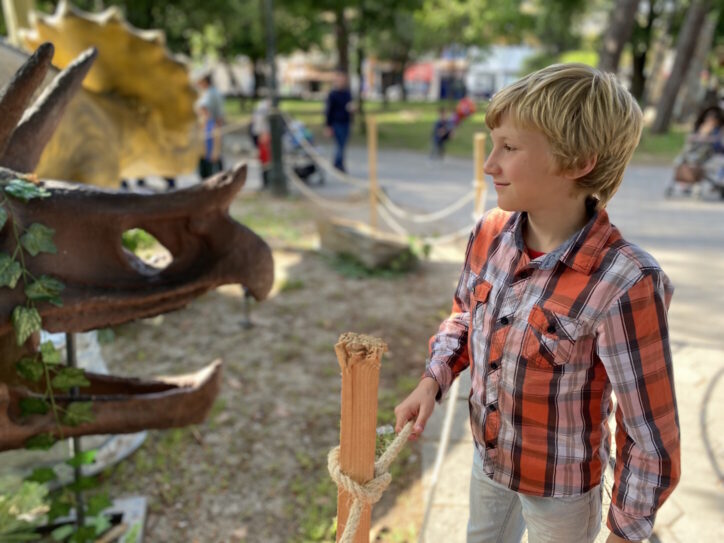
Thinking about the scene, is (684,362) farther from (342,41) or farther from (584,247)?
(342,41)

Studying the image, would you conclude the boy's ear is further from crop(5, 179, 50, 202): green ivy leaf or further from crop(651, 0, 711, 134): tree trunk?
crop(651, 0, 711, 134): tree trunk

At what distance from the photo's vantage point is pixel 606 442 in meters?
1.64

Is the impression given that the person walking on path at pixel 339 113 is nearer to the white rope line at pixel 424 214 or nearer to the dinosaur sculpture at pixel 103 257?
the white rope line at pixel 424 214

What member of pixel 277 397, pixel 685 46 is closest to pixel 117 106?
pixel 277 397

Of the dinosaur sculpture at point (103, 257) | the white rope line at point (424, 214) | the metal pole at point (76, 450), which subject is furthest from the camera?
the white rope line at point (424, 214)

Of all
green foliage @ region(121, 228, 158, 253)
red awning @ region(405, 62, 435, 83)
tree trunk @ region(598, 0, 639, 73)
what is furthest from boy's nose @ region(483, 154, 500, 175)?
red awning @ region(405, 62, 435, 83)

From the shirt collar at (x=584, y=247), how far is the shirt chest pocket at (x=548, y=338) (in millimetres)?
110

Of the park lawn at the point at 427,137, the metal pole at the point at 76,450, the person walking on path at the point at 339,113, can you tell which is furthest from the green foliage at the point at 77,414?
the park lawn at the point at 427,137

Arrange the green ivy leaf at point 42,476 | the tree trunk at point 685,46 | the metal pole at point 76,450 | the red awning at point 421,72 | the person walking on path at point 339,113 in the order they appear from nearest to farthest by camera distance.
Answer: the metal pole at point 76,450
the green ivy leaf at point 42,476
the person walking on path at point 339,113
the tree trunk at point 685,46
the red awning at point 421,72

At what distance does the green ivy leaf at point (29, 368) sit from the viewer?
2139mm

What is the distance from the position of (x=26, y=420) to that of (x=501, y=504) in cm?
157

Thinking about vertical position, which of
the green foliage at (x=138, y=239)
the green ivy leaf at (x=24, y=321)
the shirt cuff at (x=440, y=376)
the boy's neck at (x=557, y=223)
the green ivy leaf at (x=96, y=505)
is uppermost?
the boy's neck at (x=557, y=223)

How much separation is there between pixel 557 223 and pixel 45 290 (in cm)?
152

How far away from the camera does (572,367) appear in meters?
1.46
